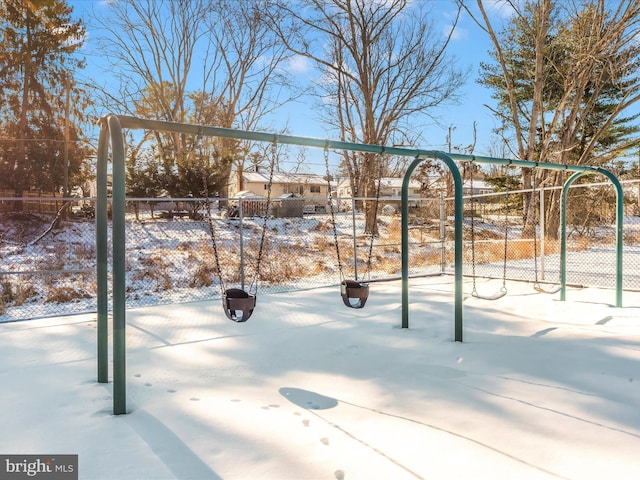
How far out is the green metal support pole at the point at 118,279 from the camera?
2062mm

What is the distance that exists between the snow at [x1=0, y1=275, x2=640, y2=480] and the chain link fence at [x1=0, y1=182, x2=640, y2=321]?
2.77ft

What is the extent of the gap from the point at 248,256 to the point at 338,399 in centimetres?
694

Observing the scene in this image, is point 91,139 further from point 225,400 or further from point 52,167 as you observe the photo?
point 225,400

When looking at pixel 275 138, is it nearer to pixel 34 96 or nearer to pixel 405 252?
pixel 405 252

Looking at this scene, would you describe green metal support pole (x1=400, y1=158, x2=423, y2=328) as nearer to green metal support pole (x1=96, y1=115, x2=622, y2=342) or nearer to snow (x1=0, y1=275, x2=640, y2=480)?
green metal support pole (x1=96, y1=115, x2=622, y2=342)

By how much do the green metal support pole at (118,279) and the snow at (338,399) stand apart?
5.4 inches

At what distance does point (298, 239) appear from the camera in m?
11.2

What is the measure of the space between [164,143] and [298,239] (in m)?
7.91

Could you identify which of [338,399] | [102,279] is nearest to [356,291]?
[338,399]

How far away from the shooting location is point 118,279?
6.87ft

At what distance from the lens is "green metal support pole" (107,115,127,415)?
6.77 ft

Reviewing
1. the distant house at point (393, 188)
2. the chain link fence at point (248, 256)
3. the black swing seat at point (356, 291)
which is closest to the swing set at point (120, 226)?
the black swing seat at point (356, 291)

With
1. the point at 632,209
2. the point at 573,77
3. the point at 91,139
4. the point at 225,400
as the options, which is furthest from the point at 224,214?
the point at 632,209

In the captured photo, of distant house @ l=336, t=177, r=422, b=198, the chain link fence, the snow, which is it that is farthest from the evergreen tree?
distant house @ l=336, t=177, r=422, b=198
